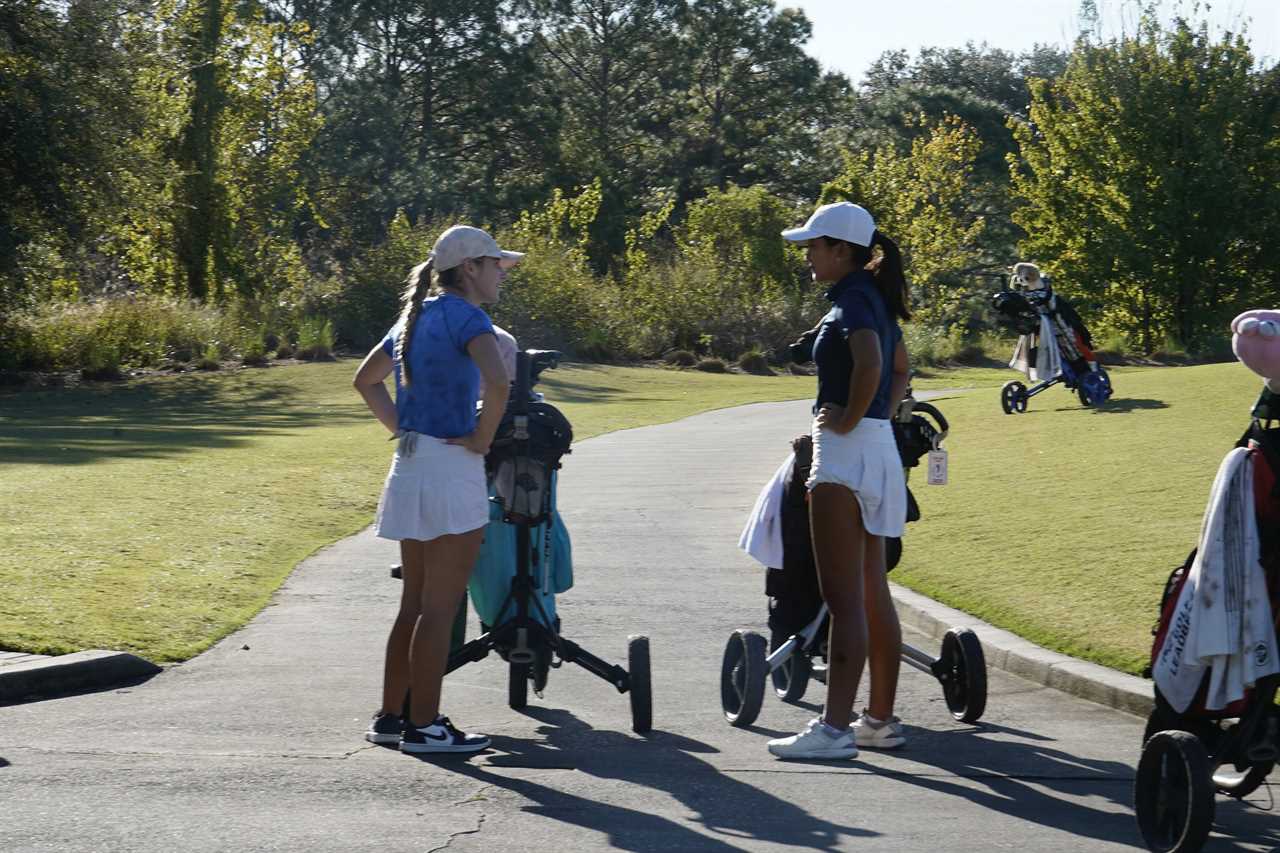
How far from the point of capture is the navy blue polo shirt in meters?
→ 6.25

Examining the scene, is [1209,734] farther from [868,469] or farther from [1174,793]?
[868,469]

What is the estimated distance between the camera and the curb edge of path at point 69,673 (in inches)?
297

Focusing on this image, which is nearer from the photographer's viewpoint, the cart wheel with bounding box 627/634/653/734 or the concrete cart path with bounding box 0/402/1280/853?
the concrete cart path with bounding box 0/402/1280/853

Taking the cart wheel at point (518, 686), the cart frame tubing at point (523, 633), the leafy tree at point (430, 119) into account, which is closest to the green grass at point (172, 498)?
the cart wheel at point (518, 686)

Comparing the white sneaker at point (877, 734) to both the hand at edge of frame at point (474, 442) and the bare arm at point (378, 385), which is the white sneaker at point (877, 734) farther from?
the bare arm at point (378, 385)

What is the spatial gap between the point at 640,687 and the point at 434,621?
93cm

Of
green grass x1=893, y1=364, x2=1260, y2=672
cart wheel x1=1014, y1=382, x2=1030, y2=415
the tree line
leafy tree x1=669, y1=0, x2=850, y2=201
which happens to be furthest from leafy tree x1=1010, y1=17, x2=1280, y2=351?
leafy tree x1=669, y1=0, x2=850, y2=201

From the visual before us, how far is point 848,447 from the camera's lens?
20.8 feet

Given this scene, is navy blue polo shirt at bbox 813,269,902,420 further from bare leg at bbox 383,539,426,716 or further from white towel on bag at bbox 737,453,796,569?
bare leg at bbox 383,539,426,716

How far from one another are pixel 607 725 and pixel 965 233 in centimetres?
4820

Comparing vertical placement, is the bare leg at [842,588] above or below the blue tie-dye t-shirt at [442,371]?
below

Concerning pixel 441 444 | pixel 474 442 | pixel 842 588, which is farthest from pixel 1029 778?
pixel 441 444

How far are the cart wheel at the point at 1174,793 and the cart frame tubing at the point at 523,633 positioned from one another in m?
2.37

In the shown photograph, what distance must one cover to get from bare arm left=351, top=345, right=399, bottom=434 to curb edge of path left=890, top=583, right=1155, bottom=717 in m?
3.00
